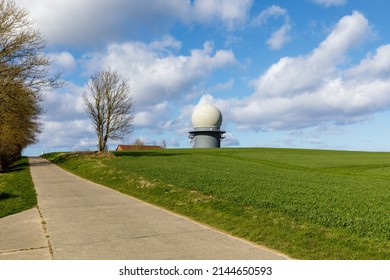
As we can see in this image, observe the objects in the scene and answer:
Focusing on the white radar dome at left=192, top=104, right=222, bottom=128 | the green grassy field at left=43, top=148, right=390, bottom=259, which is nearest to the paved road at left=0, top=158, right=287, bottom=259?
the green grassy field at left=43, top=148, right=390, bottom=259

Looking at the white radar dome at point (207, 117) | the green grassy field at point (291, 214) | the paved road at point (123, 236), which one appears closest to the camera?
the paved road at point (123, 236)

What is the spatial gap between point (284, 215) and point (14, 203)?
1013cm

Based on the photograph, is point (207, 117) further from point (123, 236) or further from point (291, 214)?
point (123, 236)

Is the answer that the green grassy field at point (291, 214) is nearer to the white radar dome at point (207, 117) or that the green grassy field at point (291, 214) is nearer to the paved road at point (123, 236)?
the paved road at point (123, 236)

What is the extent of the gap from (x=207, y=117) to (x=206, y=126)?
2193mm

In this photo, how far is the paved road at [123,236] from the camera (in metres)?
7.24

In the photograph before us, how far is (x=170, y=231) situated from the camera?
29.9 feet

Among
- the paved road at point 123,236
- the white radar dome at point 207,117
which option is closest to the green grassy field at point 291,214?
the paved road at point 123,236

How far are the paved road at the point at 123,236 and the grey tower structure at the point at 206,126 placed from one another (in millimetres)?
66364

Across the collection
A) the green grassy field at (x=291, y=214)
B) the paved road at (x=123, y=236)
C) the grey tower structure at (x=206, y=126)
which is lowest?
the paved road at (x=123, y=236)

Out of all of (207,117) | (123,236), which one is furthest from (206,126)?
(123,236)

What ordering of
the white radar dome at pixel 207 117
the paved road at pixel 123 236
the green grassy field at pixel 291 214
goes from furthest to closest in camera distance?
1. the white radar dome at pixel 207 117
2. the green grassy field at pixel 291 214
3. the paved road at pixel 123 236

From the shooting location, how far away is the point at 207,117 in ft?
259
